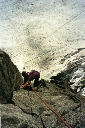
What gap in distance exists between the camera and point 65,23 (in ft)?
65.2

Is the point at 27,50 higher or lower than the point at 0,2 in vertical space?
lower

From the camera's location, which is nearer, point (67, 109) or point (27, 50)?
point (67, 109)

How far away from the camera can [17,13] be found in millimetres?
22203

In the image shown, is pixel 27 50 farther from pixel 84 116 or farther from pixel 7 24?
pixel 84 116

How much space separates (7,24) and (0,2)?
6.98m

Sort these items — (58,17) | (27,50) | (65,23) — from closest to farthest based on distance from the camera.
A: (27,50), (65,23), (58,17)

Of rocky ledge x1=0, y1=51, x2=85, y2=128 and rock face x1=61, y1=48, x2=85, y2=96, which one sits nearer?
rocky ledge x1=0, y1=51, x2=85, y2=128

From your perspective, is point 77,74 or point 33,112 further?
point 77,74

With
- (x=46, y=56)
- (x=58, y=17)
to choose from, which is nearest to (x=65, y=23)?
(x=58, y=17)

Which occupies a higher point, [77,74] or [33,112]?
[77,74]

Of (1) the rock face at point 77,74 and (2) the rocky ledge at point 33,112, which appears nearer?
(2) the rocky ledge at point 33,112

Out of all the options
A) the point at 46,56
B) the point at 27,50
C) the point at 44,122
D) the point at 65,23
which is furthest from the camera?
the point at 65,23

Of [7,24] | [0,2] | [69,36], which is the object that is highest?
[0,2]

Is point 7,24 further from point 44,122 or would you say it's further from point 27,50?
point 44,122
